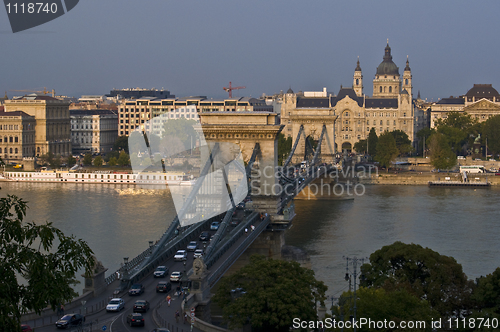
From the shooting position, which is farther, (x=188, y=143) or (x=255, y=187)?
(x=188, y=143)

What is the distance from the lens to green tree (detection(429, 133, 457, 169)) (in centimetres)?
5306

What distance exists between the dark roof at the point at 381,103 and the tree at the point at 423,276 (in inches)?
2077

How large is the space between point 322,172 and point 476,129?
26.8 metres

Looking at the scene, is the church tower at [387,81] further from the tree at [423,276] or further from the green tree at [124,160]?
the tree at [423,276]

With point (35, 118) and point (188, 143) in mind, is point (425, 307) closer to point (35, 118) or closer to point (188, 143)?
point (188, 143)

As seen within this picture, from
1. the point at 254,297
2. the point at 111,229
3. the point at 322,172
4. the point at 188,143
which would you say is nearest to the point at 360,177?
the point at 322,172

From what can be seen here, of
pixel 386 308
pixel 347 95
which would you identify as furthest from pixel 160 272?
pixel 347 95

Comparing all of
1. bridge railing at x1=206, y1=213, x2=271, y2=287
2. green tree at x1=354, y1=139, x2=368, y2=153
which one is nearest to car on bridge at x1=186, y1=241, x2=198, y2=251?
bridge railing at x1=206, y1=213, x2=271, y2=287

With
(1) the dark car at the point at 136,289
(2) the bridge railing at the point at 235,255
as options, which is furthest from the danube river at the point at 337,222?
(1) the dark car at the point at 136,289

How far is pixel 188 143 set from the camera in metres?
57.5

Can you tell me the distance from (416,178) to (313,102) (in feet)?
69.2

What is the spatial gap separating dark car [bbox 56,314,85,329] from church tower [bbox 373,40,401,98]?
6854 centimetres

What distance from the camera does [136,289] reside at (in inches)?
618

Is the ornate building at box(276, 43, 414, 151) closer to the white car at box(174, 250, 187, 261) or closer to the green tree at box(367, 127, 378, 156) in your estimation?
the green tree at box(367, 127, 378, 156)
